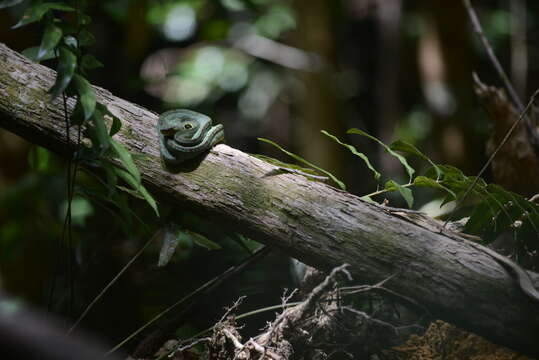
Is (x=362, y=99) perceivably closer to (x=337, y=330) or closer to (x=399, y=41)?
(x=399, y=41)

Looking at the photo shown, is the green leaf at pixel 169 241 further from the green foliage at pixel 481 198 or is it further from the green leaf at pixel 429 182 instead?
the green leaf at pixel 429 182

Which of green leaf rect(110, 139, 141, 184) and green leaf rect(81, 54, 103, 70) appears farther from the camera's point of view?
green leaf rect(81, 54, 103, 70)

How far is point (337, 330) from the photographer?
1573 millimetres

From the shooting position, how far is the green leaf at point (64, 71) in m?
1.31

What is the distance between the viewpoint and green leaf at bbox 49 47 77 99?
1308mm

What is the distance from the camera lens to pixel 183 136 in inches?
60.4

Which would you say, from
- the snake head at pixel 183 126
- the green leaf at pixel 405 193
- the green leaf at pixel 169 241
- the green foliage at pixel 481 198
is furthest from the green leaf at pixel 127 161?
the green leaf at pixel 405 193

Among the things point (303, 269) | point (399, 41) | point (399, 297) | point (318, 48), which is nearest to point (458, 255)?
point (399, 297)

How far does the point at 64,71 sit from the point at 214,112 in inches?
167

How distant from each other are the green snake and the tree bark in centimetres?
3

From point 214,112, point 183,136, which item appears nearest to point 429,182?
point 183,136

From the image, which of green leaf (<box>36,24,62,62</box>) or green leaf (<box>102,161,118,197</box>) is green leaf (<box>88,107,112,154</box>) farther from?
green leaf (<box>36,24,62,62</box>)

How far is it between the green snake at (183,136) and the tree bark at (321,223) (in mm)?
30

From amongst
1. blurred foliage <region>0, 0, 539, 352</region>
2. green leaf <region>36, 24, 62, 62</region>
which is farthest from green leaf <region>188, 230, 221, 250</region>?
green leaf <region>36, 24, 62, 62</region>
